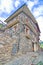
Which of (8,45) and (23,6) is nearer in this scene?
(8,45)

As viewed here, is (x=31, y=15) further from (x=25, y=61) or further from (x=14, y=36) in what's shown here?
(x=25, y=61)

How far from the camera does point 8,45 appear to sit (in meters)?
11.9

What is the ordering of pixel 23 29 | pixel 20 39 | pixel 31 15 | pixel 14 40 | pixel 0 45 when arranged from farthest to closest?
pixel 31 15, pixel 23 29, pixel 20 39, pixel 14 40, pixel 0 45

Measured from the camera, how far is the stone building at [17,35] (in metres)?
11.7

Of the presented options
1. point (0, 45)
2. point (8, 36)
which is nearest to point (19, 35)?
point (8, 36)

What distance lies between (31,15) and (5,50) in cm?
830

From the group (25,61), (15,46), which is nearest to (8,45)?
(15,46)

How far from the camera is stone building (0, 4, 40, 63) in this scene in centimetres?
1167

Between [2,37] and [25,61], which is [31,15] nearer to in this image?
[2,37]

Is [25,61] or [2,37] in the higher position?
[2,37]

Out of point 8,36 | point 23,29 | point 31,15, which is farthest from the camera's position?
point 31,15

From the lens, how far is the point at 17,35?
13.7 m

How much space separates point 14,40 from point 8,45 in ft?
3.70

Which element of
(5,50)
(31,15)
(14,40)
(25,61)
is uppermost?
(31,15)
